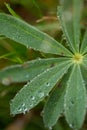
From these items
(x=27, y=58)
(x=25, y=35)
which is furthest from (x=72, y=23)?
(x=27, y=58)

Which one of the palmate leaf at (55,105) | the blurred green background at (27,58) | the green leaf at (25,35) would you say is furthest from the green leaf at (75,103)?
the blurred green background at (27,58)

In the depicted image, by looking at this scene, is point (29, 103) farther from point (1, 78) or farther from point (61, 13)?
point (61, 13)

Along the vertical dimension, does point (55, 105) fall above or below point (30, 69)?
below

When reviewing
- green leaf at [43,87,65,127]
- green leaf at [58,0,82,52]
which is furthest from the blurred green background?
green leaf at [43,87,65,127]

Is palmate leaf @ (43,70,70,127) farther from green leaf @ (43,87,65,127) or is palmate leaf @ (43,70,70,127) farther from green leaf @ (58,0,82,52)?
green leaf @ (58,0,82,52)

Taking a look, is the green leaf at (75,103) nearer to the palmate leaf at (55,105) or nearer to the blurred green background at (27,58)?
the palmate leaf at (55,105)

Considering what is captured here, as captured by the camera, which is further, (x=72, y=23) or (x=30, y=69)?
(x=72, y=23)

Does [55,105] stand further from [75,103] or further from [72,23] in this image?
[72,23]
